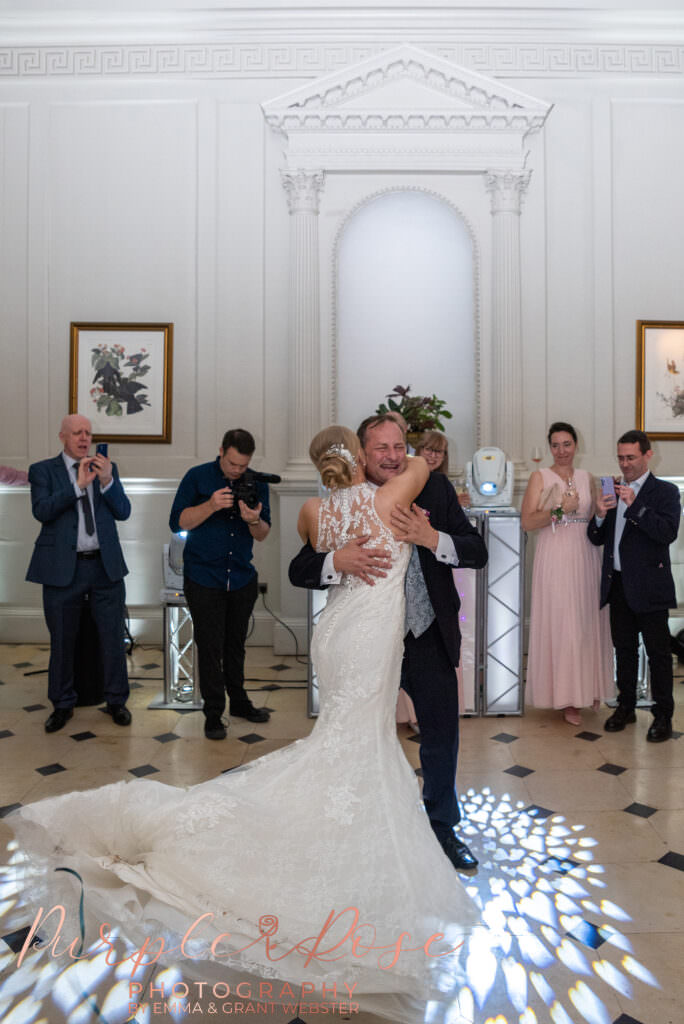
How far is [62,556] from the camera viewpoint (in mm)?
4699

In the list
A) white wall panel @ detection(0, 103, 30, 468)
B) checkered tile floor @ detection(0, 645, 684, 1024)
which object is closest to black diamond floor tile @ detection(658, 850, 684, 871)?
checkered tile floor @ detection(0, 645, 684, 1024)

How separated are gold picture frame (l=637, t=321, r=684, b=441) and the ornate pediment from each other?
2033 mm

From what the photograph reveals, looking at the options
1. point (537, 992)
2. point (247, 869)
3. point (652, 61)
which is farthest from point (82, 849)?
point (652, 61)

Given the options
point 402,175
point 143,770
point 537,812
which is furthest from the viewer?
point 402,175

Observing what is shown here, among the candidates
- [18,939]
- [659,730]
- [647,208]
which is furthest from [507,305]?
[18,939]

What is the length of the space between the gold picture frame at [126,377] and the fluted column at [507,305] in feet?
9.17

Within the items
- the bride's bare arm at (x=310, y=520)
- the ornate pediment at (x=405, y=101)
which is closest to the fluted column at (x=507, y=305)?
the ornate pediment at (x=405, y=101)

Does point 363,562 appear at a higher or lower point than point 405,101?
lower

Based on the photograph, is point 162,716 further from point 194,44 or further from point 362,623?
point 194,44

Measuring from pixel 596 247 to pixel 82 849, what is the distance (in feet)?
20.2

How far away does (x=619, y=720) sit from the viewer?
4738mm

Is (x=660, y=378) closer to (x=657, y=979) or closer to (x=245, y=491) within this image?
(x=245, y=491)

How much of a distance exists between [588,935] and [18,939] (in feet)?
5.93

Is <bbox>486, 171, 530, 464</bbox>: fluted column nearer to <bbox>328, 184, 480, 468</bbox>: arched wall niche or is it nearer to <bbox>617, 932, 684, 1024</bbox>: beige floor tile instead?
<bbox>328, 184, 480, 468</bbox>: arched wall niche
